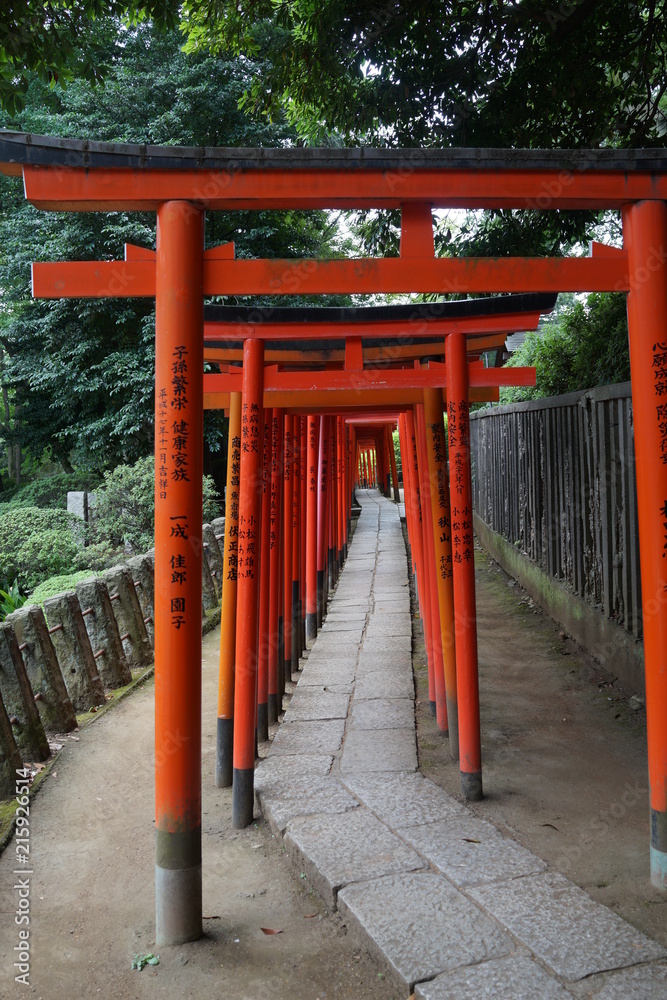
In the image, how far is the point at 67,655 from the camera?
19.6 ft

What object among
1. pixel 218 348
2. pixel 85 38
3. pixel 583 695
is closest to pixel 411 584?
pixel 583 695

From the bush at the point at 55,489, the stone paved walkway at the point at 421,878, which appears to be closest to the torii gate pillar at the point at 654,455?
the stone paved walkway at the point at 421,878

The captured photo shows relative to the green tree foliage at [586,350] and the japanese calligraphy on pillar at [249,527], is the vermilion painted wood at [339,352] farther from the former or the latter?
the green tree foliage at [586,350]

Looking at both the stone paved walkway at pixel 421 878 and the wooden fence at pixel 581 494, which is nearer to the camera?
the stone paved walkway at pixel 421 878

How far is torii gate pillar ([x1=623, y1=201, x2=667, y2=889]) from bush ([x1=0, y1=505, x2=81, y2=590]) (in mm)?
9471

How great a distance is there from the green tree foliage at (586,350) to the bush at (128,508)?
5851mm

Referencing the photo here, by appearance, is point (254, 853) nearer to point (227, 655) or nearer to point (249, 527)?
point (227, 655)

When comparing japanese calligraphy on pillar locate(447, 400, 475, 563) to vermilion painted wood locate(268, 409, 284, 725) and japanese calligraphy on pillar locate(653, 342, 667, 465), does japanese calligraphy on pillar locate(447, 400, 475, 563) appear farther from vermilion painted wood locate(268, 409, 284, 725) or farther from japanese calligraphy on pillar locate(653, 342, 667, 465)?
vermilion painted wood locate(268, 409, 284, 725)

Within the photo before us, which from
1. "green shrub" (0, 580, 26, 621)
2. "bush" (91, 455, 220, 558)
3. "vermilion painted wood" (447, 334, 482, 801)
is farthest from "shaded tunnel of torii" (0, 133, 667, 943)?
"bush" (91, 455, 220, 558)

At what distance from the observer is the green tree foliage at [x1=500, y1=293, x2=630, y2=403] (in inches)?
277

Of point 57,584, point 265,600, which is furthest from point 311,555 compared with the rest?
point 57,584

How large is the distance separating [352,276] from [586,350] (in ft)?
17.9

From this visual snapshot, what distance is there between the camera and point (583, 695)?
19.2 ft

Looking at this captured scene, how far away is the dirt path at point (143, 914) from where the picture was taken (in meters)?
2.81
